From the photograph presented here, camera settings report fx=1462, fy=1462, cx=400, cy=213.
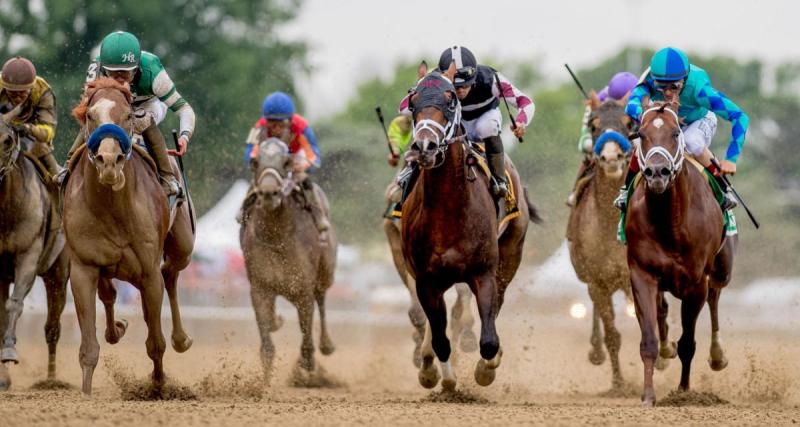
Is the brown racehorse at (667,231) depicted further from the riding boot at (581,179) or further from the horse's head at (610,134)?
the riding boot at (581,179)

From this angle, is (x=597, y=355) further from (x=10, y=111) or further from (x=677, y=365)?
(x=10, y=111)

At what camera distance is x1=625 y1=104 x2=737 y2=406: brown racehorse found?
11.6m

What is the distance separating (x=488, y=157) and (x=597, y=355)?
4.37 m

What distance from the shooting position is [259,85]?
3750cm

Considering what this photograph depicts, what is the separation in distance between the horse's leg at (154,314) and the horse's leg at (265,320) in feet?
10.1

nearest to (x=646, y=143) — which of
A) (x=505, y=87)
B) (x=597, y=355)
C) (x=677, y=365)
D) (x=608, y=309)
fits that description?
(x=505, y=87)

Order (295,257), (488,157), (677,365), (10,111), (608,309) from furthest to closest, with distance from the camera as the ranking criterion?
(677,365) → (295,257) → (608,309) → (10,111) → (488,157)

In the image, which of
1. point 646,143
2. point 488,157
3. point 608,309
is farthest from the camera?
point 608,309

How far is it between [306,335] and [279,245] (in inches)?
41.9

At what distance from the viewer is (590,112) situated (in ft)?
52.2

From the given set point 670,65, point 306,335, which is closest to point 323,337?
point 306,335

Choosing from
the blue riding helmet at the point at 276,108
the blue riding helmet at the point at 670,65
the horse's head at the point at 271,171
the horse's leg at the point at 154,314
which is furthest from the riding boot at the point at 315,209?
the blue riding helmet at the point at 670,65

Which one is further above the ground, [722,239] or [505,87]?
[505,87]

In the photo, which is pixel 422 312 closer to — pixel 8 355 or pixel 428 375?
pixel 428 375
